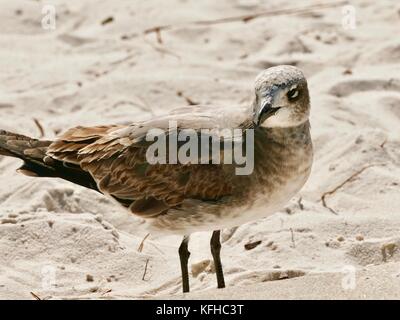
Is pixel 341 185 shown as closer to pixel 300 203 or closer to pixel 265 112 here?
pixel 300 203

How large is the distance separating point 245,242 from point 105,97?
2308 mm

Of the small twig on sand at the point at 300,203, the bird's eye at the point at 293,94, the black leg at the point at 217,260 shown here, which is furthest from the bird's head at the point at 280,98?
the small twig on sand at the point at 300,203

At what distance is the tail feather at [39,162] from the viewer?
4488 millimetres

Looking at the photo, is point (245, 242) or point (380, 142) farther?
point (380, 142)

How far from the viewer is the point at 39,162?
4551 millimetres

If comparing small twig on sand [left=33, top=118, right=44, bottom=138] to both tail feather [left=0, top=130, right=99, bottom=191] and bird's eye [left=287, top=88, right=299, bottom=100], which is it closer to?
tail feather [left=0, top=130, right=99, bottom=191]

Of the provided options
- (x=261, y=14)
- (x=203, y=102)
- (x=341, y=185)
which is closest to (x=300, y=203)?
(x=341, y=185)

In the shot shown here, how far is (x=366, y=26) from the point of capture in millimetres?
7910

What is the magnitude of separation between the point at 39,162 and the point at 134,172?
547 mm

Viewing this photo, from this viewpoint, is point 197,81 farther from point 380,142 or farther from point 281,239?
point 281,239

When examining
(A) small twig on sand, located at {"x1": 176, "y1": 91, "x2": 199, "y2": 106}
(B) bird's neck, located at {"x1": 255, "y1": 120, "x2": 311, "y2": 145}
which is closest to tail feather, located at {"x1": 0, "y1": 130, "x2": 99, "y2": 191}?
(B) bird's neck, located at {"x1": 255, "y1": 120, "x2": 311, "y2": 145}
